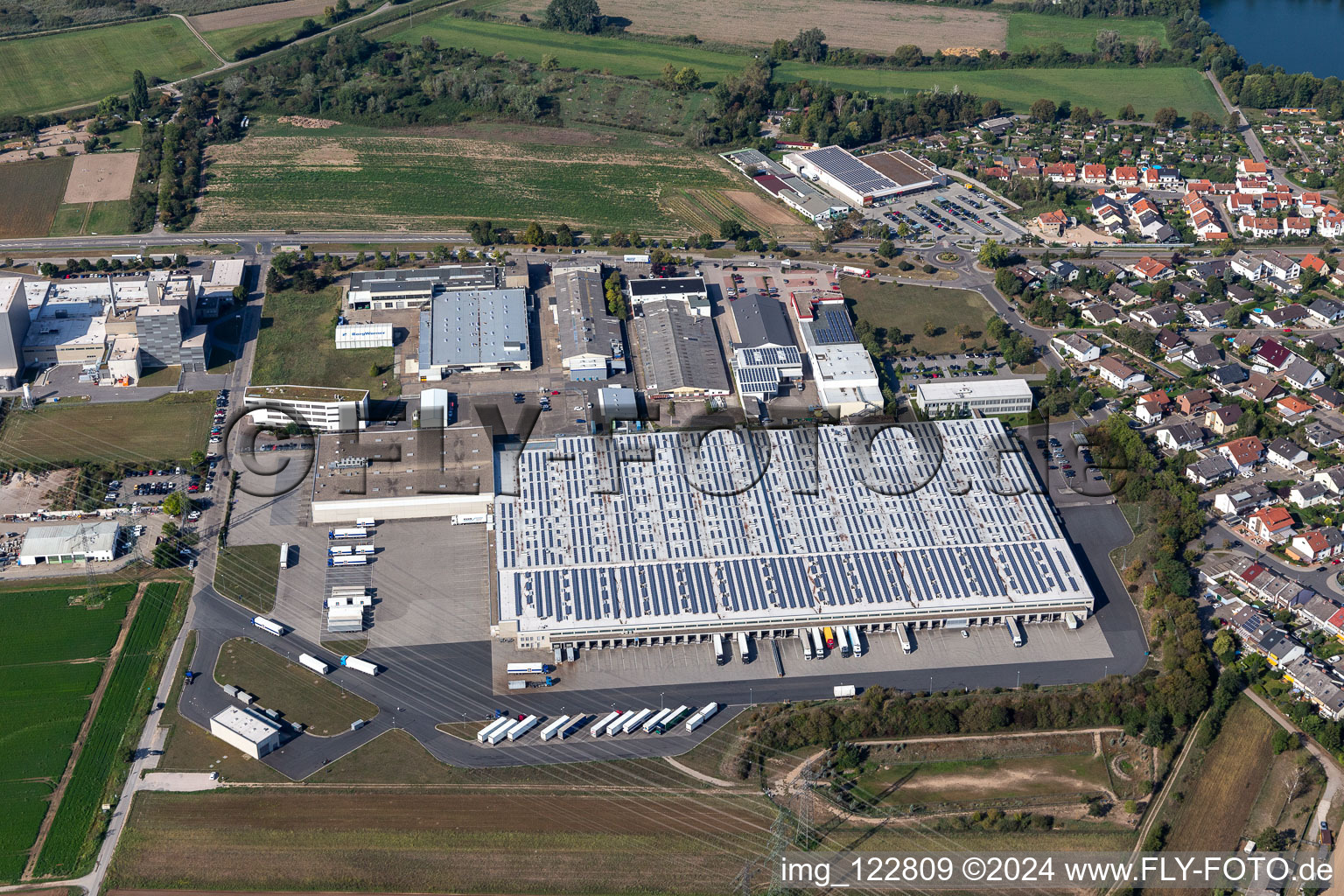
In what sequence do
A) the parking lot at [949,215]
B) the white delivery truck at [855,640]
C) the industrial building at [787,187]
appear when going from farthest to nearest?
the industrial building at [787,187] → the parking lot at [949,215] → the white delivery truck at [855,640]

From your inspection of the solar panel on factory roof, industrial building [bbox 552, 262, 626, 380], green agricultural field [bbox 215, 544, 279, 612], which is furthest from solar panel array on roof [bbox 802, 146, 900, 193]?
green agricultural field [bbox 215, 544, 279, 612]

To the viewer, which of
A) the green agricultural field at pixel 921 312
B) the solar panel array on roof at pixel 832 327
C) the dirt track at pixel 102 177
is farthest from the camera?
the dirt track at pixel 102 177

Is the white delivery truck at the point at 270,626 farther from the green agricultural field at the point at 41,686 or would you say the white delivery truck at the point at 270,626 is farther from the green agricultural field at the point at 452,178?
the green agricultural field at the point at 452,178

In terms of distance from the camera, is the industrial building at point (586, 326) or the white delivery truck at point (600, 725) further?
the industrial building at point (586, 326)

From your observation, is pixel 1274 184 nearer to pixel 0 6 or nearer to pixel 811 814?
pixel 811 814

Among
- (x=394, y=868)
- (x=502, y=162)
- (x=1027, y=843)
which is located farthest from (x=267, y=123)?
(x=1027, y=843)

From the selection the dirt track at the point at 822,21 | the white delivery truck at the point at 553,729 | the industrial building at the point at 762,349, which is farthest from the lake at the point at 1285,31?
the white delivery truck at the point at 553,729
